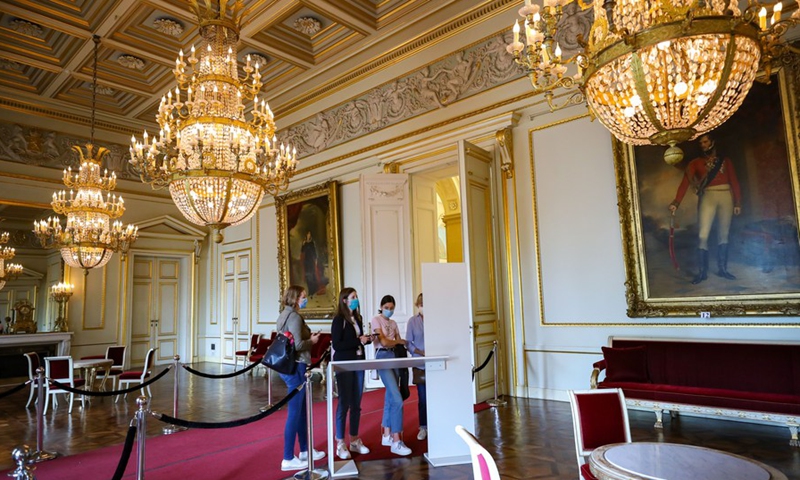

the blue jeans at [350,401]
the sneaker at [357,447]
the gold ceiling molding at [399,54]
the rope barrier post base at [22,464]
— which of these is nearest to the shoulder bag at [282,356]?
the blue jeans at [350,401]

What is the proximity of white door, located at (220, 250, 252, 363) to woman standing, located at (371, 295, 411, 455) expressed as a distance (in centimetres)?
748

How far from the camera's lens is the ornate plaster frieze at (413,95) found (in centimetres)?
707

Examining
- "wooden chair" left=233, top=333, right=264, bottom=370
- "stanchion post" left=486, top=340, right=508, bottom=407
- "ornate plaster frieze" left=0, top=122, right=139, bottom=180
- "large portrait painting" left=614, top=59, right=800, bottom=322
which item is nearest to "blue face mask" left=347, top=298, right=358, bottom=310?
"stanchion post" left=486, top=340, right=508, bottom=407

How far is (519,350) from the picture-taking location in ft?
21.8

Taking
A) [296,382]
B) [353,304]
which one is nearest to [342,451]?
[296,382]

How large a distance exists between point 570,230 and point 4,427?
291 inches

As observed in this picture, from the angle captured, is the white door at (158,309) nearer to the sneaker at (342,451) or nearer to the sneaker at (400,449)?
the sneaker at (342,451)

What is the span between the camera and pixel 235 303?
38.7 ft

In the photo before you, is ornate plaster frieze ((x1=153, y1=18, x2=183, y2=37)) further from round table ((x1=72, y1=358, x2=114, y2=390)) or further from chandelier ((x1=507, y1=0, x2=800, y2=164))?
chandelier ((x1=507, y1=0, x2=800, y2=164))

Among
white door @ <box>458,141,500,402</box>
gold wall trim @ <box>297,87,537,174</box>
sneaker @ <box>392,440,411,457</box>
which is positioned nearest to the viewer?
sneaker @ <box>392,440,411,457</box>

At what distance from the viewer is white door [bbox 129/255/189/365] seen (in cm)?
1157

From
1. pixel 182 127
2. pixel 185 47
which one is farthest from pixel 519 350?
pixel 185 47

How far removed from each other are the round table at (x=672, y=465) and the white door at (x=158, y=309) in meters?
11.6

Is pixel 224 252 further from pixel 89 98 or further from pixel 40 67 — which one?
pixel 40 67
